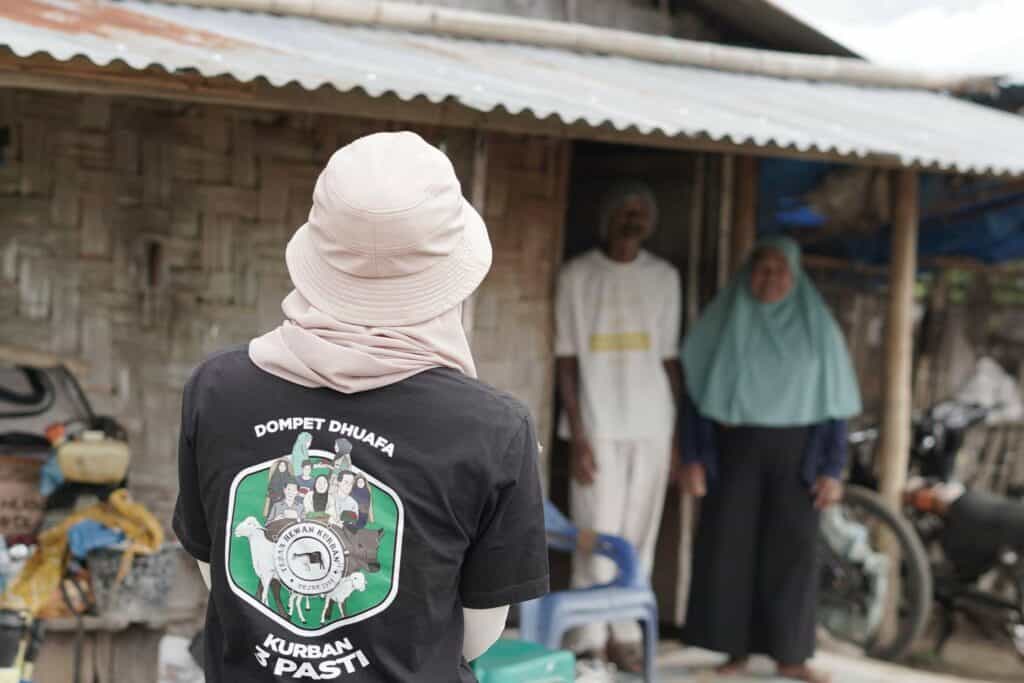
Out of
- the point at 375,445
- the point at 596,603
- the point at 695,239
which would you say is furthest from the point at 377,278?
the point at 695,239

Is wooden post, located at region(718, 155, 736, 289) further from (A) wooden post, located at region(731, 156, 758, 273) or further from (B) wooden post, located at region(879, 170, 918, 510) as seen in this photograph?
(B) wooden post, located at region(879, 170, 918, 510)

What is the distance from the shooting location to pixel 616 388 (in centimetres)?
544

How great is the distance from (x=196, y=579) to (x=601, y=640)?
173cm

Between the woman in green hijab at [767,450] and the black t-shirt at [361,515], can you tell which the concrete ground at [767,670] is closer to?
the woman in green hijab at [767,450]

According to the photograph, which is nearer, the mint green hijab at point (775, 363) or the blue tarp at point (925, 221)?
the mint green hijab at point (775, 363)

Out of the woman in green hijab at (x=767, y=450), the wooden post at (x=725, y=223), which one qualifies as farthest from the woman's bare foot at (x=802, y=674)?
the wooden post at (x=725, y=223)

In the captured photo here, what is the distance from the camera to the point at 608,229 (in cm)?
548

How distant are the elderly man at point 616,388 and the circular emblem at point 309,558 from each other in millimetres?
3634

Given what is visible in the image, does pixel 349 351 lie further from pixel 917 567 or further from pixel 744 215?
pixel 917 567

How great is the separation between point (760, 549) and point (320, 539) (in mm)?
3888

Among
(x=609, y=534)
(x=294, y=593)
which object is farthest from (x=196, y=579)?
(x=294, y=593)

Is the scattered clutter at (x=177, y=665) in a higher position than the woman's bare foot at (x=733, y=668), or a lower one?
higher

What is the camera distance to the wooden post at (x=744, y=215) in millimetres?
6012

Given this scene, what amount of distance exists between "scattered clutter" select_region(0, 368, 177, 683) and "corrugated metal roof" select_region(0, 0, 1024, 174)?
133 cm
